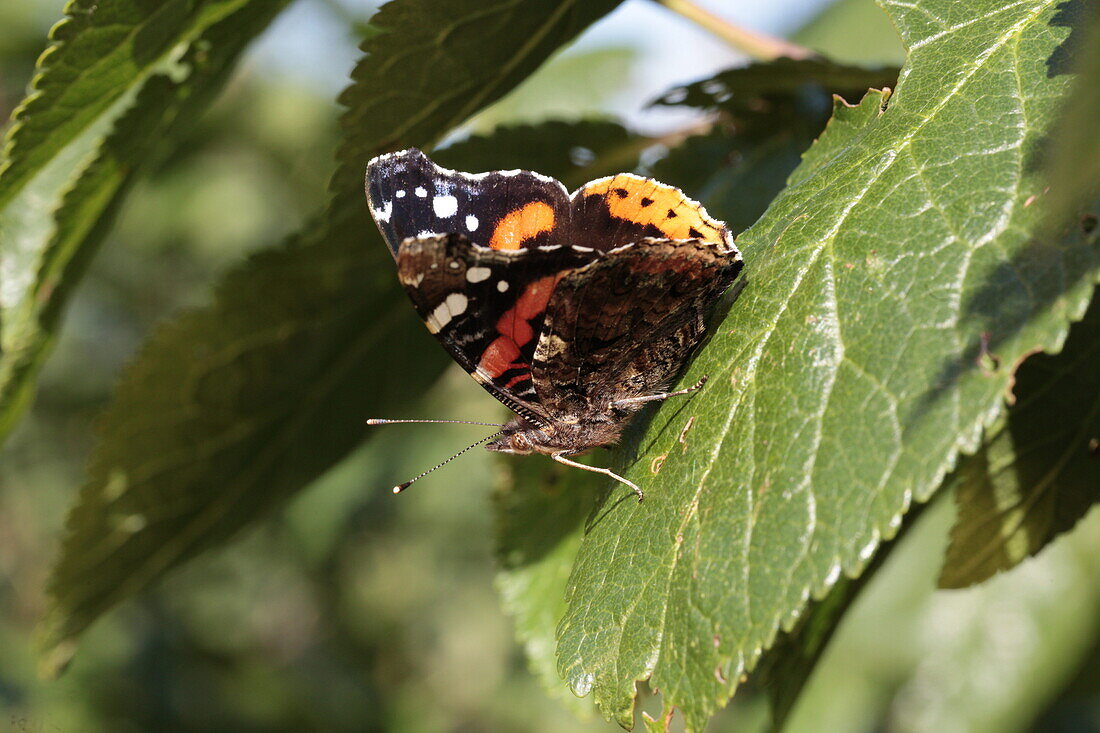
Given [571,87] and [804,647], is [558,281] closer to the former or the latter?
[804,647]

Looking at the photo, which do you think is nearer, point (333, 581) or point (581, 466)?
point (581, 466)

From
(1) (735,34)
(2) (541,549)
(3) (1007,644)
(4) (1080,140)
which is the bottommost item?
(3) (1007,644)

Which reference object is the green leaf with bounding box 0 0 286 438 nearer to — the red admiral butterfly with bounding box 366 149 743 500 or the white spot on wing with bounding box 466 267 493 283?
the red admiral butterfly with bounding box 366 149 743 500

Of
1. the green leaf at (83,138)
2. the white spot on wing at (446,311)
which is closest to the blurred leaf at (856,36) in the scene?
the white spot on wing at (446,311)

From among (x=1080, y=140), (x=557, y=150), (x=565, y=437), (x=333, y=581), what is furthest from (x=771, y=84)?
(x=333, y=581)

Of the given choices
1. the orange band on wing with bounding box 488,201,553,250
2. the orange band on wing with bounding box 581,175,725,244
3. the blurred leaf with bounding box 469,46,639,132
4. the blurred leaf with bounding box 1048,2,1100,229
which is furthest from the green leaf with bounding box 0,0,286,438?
the blurred leaf with bounding box 469,46,639,132

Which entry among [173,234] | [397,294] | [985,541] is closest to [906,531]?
[985,541]

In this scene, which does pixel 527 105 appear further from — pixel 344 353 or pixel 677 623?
pixel 677 623
